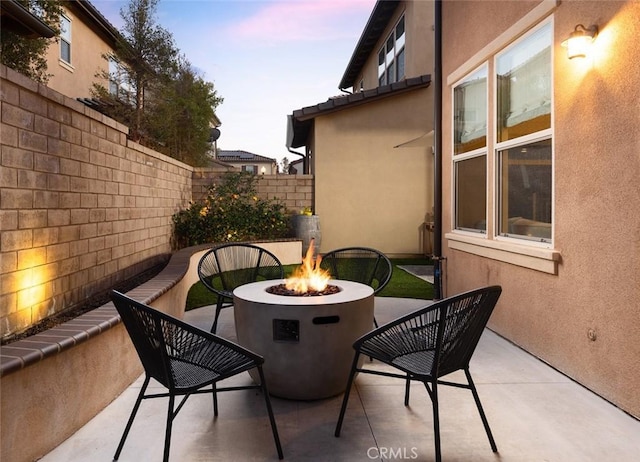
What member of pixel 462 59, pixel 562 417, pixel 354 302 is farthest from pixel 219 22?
pixel 562 417

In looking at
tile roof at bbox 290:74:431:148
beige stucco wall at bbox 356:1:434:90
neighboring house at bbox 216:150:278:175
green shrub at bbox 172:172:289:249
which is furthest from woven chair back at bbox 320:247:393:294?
neighboring house at bbox 216:150:278:175

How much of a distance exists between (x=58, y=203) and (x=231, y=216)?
505 cm

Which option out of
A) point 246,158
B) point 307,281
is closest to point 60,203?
point 307,281

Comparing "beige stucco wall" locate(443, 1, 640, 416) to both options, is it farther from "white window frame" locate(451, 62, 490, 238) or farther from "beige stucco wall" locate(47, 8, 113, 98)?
"beige stucco wall" locate(47, 8, 113, 98)

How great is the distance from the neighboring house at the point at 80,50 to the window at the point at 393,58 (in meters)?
7.36

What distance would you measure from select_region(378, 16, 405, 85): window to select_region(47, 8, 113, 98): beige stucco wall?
8238mm

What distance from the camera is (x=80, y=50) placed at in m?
12.4

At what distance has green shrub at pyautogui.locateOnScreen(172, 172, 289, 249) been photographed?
816 cm

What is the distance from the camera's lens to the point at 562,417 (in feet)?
8.36

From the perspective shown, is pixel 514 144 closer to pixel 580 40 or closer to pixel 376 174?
pixel 580 40

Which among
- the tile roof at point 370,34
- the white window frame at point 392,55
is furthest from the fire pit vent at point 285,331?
the tile roof at point 370,34

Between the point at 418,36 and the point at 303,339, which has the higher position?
the point at 418,36

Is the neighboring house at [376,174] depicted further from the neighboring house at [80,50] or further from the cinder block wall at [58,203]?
the neighboring house at [80,50]

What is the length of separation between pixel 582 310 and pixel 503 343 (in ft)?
3.39
